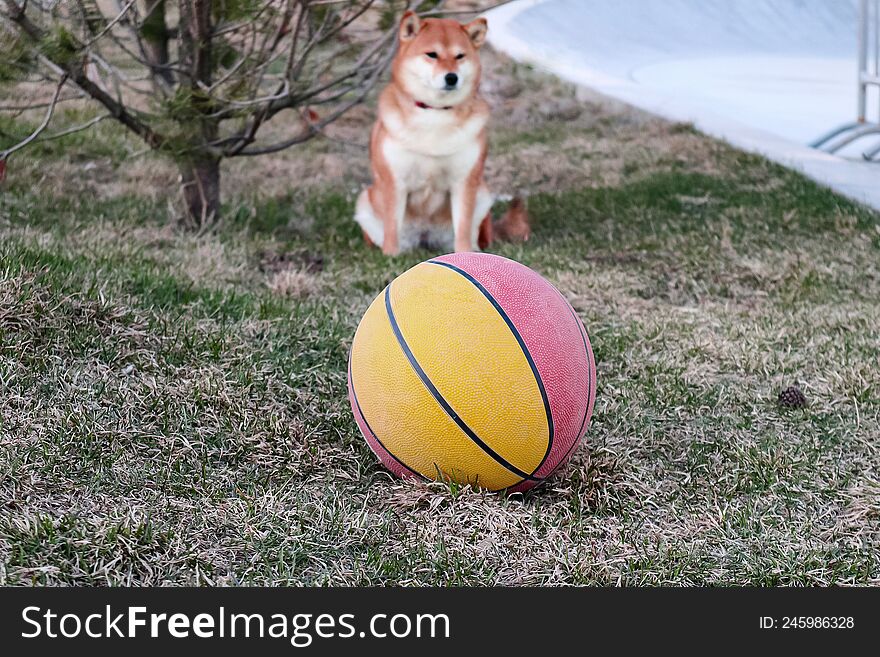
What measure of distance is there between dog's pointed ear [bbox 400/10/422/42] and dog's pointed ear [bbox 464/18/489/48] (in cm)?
28

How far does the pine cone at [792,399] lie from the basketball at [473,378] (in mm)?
1108

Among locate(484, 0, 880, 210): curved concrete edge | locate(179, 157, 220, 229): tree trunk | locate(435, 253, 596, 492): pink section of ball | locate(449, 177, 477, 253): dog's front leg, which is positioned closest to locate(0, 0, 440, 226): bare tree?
locate(179, 157, 220, 229): tree trunk

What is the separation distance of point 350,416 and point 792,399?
1.62m

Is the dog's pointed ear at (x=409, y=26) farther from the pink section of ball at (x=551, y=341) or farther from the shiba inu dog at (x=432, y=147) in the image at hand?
the pink section of ball at (x=551, y=341)

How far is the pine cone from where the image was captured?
3.72 meters

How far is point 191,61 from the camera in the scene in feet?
18.5

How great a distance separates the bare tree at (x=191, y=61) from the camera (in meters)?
4.86

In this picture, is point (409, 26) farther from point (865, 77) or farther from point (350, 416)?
point (865, 77)

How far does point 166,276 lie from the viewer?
171 inches

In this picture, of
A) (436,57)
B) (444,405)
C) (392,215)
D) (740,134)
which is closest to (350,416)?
(444,405)

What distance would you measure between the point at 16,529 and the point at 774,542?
1991mm

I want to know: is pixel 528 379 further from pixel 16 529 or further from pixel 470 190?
pixel 470 190

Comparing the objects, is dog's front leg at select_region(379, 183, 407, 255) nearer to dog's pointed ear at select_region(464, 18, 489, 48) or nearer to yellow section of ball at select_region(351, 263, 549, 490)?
dog's pointed ear at select_region(464, 18, 489, 48)

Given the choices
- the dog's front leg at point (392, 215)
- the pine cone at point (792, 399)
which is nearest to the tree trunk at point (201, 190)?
the dog's front leg at point (392, 215)
